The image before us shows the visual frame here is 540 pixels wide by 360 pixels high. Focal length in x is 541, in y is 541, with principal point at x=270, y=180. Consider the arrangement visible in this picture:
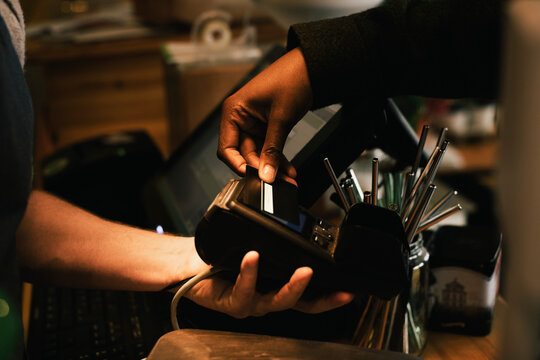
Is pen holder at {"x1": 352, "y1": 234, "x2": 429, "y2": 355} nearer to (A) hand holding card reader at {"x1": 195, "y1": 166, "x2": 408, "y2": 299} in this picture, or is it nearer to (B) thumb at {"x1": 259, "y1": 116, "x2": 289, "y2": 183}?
(A) hand holding card reader at {"x1": 195, "y1": 166, "x2": 408, "y2": 299}

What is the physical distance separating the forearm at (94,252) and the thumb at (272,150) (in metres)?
0.20

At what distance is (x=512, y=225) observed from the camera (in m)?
0.21

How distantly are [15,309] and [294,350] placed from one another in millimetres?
285

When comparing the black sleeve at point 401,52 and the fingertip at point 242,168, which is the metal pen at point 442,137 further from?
the fingertip at point 242,168

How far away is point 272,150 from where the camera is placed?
1.81 ft

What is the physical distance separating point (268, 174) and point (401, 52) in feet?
0.67

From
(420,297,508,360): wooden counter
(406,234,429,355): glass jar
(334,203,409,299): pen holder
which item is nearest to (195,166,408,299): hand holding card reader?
(334,203,409,299): pen holder

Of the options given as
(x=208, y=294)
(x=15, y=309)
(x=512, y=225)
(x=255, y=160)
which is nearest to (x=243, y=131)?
(x=255, y=160)

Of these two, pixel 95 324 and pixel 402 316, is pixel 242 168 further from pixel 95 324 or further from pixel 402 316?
pixel 95 324

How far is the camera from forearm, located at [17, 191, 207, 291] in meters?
0.71

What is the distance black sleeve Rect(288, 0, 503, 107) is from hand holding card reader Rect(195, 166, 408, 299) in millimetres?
159

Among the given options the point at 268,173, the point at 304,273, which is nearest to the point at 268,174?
the point at 268,173

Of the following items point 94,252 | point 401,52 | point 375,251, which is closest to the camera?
point 375,251

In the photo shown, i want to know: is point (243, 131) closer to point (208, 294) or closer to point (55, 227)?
point (208, 294)
